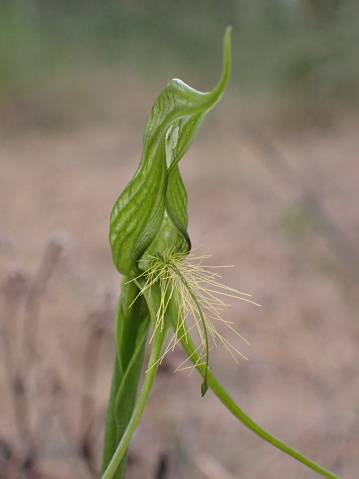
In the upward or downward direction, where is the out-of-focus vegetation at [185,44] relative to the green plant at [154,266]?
upward

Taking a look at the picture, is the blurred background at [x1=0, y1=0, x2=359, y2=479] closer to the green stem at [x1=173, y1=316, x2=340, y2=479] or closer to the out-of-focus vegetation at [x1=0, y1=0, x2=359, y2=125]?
the out-of-focus vegetation at [x1=0, y1=0, x2=359, y2=125]

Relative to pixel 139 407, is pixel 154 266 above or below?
above

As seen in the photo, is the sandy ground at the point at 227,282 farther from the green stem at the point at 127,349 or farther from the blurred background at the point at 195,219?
the green stem at the point at 127,349

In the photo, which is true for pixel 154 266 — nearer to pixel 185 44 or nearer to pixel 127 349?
pixel 127 349

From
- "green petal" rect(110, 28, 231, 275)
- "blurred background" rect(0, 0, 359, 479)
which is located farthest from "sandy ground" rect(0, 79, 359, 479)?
"green petal" rect(110, 28, 231, 275)

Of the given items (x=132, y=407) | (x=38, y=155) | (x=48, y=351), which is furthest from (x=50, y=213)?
(x=132, y=407)

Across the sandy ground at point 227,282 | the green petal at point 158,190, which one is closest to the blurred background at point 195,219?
the sandy ground at point 227,282

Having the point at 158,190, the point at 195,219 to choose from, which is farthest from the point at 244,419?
the point at 195,219
